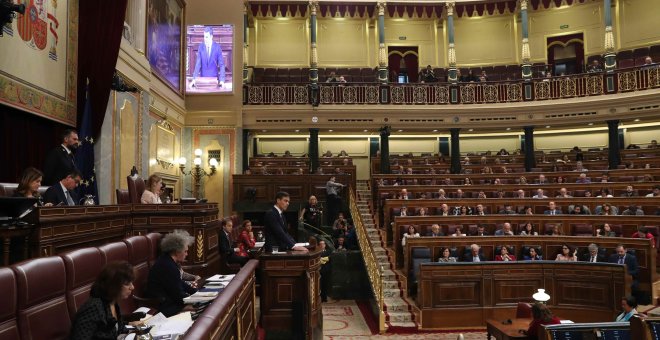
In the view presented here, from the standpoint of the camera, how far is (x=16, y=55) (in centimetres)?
564

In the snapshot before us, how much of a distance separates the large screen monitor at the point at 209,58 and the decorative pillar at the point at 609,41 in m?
10.2

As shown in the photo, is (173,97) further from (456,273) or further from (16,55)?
(456,273)

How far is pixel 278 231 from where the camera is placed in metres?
4.92

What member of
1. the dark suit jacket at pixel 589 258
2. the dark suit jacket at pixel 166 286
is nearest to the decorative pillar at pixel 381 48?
the dark suit jacket at pixel 589 258

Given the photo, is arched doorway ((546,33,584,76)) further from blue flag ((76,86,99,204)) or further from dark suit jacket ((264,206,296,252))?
dark suit jacket ((264,206,296,252))

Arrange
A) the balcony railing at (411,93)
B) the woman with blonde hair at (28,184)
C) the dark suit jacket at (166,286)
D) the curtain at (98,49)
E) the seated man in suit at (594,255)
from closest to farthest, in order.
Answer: the dark suit jacket at (166,286), the woman with blonde hair at (28,184), the curtain at (98,49), the seated man in suit at (594,255), the balcony railing at (411,93)

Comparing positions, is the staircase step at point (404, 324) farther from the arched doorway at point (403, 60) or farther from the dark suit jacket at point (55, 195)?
the arched doorway at point (403, 60)

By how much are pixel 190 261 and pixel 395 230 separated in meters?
4.23

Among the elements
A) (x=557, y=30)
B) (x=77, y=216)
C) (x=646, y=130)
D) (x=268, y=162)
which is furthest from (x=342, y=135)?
(x=77, y=216)

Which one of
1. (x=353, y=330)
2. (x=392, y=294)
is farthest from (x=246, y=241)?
(x=392, y=294)

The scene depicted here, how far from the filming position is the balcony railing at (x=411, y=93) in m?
15.6

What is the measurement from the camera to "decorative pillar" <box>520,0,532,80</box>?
15.9 meters

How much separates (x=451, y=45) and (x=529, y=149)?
4.03m

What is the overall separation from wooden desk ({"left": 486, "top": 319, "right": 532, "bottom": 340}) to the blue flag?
5090mm
